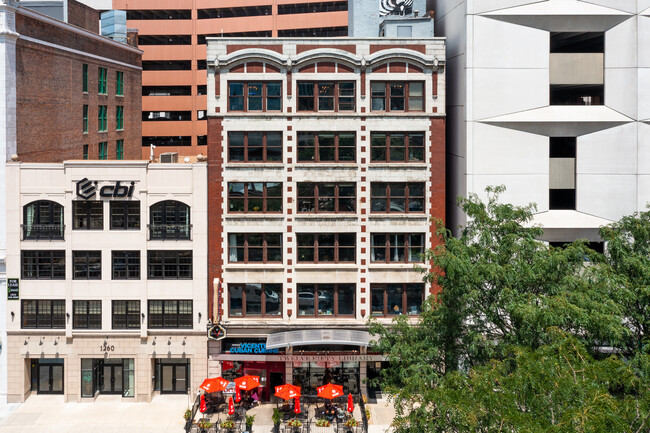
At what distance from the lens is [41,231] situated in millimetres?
45156

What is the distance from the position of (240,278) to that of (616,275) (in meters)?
21.9

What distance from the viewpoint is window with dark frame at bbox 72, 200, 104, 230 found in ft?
149

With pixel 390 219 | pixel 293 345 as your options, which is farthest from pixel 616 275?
pixel 293 345

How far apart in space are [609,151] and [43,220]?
110 ft

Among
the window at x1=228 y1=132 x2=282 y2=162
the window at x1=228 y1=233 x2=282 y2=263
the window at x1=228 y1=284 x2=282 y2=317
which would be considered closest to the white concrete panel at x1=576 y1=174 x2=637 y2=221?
the window at x1=228 y1=132 x2=282 y2=162

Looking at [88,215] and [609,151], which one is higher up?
[609,151]

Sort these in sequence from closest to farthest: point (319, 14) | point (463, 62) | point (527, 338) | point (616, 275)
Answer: point (527, 338), point (616, 275), point (463, 62), point (319, 14)

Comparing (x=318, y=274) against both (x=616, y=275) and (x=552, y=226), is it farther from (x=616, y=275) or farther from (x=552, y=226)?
(x=616, y=275)

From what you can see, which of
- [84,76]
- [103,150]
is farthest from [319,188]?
[103,150]

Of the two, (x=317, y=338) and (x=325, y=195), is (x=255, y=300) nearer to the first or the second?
(x=317, y=338)

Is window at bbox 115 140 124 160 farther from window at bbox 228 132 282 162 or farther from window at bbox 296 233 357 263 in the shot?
window at bbox 296 233 357 263

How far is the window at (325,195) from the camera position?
45.2 metres

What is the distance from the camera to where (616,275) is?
1248 inches

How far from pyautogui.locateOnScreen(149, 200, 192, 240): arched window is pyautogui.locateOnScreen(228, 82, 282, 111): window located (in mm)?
6706
